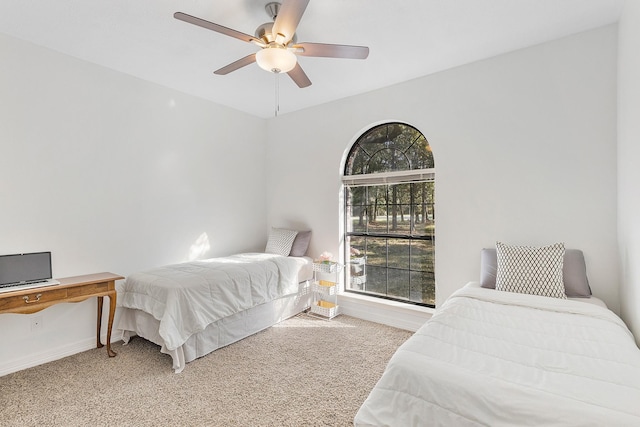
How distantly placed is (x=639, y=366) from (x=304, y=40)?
2.83m

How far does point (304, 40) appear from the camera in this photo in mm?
2568

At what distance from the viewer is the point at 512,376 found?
122 centimetres

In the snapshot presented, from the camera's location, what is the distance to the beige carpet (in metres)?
1.95

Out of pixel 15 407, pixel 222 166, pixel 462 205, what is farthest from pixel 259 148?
pixel 15 407

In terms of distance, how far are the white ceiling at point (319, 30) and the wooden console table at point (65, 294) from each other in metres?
2.02

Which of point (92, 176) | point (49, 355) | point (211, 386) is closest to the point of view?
point (211, 386)

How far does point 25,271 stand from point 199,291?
1.34m

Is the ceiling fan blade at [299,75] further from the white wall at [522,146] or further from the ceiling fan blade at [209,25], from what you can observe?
the white wall at [522,146]

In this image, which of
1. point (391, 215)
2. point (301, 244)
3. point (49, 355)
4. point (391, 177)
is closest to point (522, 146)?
point (391, 177)

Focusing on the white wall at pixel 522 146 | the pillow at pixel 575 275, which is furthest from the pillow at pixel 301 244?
the pillow at pixel 575 275

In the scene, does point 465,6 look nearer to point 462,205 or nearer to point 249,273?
point 462,205

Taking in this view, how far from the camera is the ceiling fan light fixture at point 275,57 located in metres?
1.96

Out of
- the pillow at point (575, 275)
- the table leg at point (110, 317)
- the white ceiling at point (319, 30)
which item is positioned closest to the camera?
the white ceiling at point (319, 30)

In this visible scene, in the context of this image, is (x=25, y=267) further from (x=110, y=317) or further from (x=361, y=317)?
(x=361, y=317)
